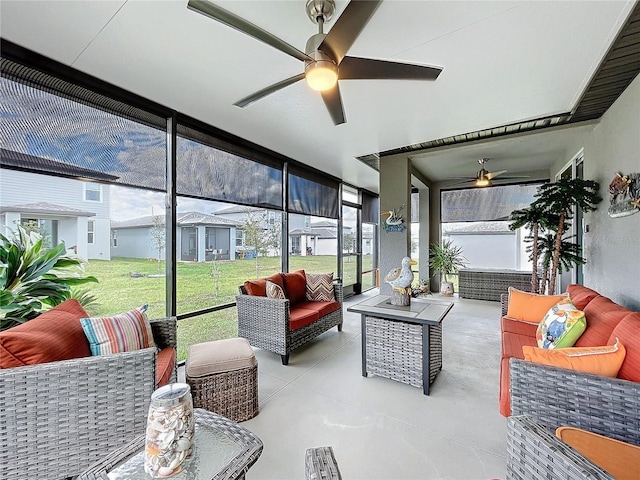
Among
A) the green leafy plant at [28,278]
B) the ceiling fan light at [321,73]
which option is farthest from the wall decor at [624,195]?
the green leafy plant at [28,278]

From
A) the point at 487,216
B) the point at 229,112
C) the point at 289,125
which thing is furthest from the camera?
the point at 487,216

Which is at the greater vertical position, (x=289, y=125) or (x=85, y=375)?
(x=289, y=125)

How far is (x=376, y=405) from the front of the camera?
2.23 m

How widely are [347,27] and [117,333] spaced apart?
2.30 metres

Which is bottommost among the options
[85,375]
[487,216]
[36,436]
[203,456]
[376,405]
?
[376,405]

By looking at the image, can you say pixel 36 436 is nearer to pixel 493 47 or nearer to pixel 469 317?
pixel 493 47

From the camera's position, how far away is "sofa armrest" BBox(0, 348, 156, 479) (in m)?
1.29

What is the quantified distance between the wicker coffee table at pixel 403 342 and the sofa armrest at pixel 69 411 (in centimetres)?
173

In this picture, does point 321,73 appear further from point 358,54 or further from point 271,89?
point 358,54

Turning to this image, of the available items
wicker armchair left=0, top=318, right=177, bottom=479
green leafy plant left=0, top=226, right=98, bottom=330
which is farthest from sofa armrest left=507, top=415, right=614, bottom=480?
green leafy plant left=0, top=226, right=98, bottom=330

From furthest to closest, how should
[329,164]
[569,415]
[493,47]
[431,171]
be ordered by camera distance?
[431,171] < [329,164] < [493,47] < [569,415]

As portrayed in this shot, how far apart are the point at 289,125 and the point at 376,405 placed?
3.08 meters

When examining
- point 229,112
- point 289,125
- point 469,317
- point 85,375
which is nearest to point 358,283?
point 469,317

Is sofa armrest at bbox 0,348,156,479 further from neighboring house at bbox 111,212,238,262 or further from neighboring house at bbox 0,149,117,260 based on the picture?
neighboring house at bbox 111,212,238,262
